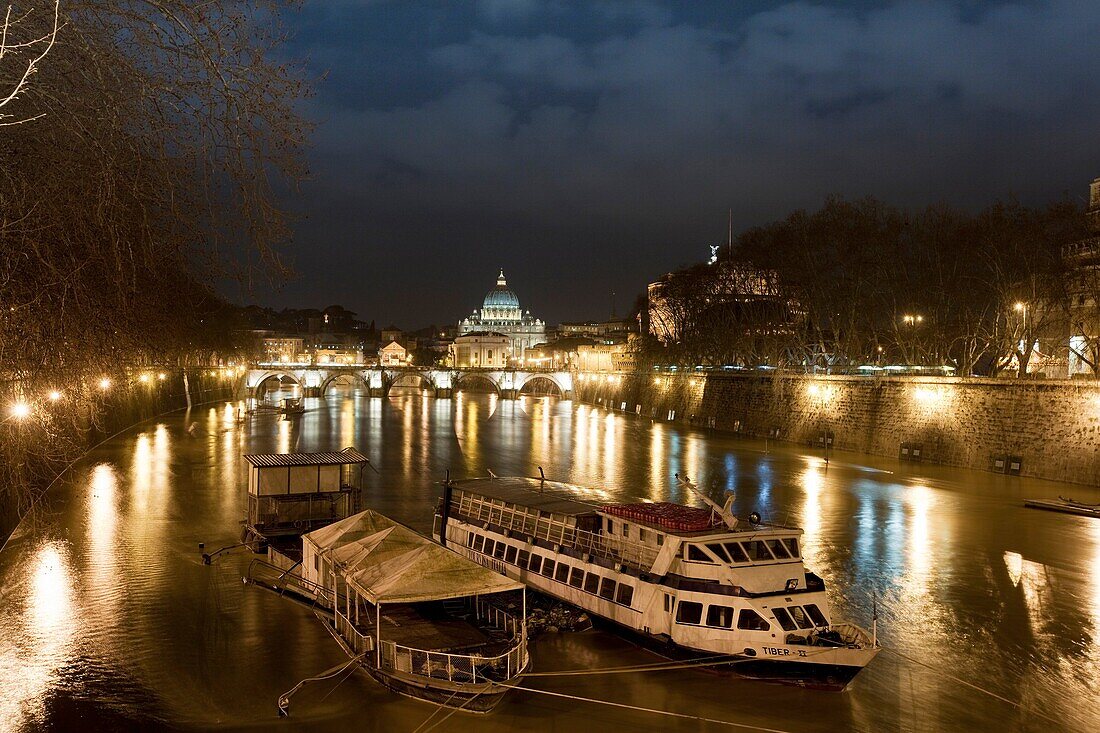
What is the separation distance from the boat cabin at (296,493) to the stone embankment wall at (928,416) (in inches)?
1093

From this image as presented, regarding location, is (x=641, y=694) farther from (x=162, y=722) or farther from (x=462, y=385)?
(x=462, y=385)

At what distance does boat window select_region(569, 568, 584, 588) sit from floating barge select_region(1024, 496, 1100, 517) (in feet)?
65.5

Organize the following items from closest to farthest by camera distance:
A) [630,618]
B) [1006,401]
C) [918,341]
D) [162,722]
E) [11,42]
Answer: [11,42] → [162,722] → [630,618] → [1006,401] → [918,341]

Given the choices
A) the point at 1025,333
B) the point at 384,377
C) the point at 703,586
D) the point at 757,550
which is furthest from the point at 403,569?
the point at 384,377

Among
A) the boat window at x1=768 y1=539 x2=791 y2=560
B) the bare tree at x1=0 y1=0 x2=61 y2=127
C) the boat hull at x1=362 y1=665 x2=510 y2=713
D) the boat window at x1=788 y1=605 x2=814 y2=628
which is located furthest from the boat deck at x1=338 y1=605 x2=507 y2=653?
the bare tree at x1=0 y1=0 x2=61 y2=127

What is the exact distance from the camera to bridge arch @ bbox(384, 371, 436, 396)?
122 metres

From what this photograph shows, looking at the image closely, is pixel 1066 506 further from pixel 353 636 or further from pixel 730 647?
pixel 353 636

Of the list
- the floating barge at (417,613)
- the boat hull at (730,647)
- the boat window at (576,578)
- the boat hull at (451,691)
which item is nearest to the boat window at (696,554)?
the boat hull at (730,647)

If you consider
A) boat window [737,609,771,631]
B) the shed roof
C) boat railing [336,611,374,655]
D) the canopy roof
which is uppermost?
the shed roof

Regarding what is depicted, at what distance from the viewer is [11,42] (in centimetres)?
750

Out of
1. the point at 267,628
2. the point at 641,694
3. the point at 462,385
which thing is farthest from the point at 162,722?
the point at 462,385

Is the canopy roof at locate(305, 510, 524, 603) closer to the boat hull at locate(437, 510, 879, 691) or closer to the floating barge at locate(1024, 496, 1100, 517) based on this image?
the boat hull at locate(437, 510, 879, 691)

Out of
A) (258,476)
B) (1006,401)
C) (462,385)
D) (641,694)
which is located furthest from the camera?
(462,385)

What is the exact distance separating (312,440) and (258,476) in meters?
33.5
